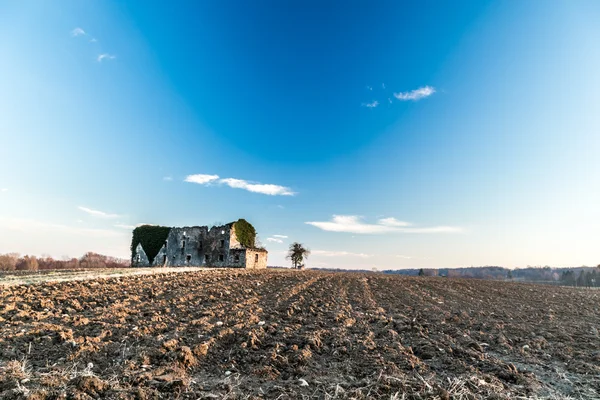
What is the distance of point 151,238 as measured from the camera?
45531 mm

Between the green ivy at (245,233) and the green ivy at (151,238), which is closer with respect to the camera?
the green ivy at (245,233)

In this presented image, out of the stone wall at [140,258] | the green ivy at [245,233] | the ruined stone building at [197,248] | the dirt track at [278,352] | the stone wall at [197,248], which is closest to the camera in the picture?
the dirt track at [278,352]

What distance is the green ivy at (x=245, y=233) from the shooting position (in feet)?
146

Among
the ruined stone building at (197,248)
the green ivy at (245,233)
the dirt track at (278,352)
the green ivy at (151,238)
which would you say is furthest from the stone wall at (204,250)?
the dirt track at (278,352)

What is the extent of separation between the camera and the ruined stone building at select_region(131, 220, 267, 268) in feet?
138

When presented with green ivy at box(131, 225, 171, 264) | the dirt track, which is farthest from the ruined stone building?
the dirt track

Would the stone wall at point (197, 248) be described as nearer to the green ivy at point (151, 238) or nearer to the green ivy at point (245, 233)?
the green ivy at point (151, 238)

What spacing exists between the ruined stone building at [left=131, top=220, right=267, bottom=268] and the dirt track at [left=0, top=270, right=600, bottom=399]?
101 feet

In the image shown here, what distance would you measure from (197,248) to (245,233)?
22.4 ft

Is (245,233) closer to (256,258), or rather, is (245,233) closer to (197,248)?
(256,258)

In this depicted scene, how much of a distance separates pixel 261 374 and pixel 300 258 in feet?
187

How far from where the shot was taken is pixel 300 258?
61.4m

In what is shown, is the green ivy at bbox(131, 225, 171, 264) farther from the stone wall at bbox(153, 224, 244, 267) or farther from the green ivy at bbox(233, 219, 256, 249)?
the green ivy at bbox(233, 219, 256, 249)

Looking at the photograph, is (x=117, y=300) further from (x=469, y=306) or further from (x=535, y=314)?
(x=535, y=314)
